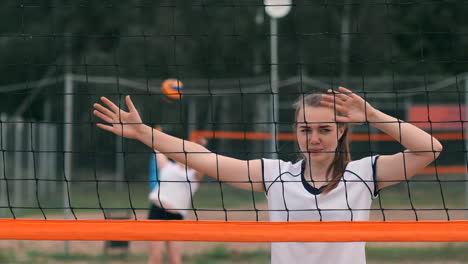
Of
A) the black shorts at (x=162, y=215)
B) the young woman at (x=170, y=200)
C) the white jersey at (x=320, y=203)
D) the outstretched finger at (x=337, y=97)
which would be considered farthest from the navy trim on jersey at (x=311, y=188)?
the black shorts at (x=162, y=215)

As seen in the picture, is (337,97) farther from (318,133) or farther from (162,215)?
(162,215)

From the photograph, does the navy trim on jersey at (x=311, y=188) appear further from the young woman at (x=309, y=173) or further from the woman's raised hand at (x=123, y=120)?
the woman's raised hand at (x=123, y=120)

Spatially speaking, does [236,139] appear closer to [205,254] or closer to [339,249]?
[205,254]

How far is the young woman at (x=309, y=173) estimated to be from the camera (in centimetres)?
322

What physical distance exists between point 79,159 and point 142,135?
41.8ft

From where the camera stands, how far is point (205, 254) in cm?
983

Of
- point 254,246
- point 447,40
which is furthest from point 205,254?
point 447,40

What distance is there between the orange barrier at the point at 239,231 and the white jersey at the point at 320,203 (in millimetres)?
103

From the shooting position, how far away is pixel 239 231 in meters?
3.28

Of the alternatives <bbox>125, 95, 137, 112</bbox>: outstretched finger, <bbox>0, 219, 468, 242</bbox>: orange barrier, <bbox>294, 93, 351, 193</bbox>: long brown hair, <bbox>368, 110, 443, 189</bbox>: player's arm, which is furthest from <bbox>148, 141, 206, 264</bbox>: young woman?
<bbox>368, 110, 443, 189</bbox>: player's arm

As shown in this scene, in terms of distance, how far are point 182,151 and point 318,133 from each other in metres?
0.62

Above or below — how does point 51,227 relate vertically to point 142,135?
below

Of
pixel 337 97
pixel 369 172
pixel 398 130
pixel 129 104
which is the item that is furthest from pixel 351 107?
pixel 129 104

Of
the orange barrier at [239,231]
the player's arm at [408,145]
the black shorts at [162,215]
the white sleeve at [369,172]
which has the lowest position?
the black shorts at [162,215]
